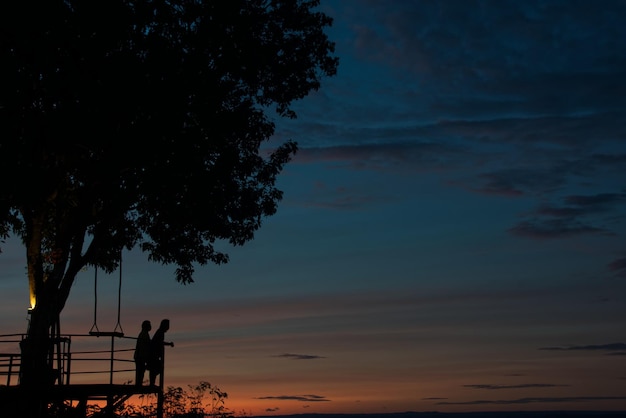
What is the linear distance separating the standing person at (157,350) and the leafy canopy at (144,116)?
116 inches

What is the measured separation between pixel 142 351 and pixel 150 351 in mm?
253

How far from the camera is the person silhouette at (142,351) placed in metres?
25.9

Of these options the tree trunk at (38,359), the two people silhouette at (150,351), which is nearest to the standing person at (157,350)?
the two people silhouette at (150,351)

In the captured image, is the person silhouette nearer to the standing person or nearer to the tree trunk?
the standing person

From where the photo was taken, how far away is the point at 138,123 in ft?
81.3

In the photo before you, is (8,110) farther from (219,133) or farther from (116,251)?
(116,251)

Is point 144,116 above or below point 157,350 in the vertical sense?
Result: above

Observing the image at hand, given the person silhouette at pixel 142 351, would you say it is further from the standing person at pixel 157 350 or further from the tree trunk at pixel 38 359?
the tree trunk at pixel 38 359

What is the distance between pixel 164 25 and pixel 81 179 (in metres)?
5.30

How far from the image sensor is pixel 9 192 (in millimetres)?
22609

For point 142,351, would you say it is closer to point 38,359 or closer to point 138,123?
point 38,359

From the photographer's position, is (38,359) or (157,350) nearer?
(38,359)

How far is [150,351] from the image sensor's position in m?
26.2

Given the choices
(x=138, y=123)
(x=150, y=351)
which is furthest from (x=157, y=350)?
(x=138, y=123)
